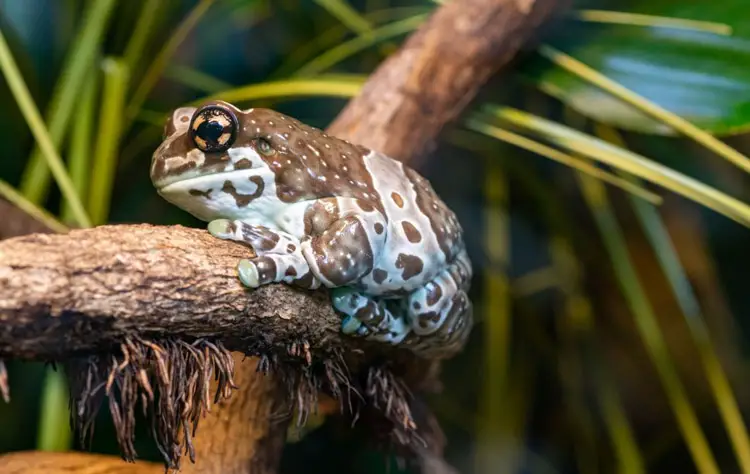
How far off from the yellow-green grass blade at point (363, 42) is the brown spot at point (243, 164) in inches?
28.6

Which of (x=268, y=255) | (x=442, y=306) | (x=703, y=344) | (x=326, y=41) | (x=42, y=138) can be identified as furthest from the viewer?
(x=326, y=41)

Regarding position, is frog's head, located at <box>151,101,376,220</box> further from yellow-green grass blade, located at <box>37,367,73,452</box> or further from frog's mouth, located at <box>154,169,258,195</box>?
yellow-green grass blade, located at <box>37,367,73,452</box>

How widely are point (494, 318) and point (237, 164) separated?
1071mm

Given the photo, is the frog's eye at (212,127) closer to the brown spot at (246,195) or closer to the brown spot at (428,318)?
the brown spot at (246,195)

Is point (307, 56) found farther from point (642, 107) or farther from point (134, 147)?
point (642, 107)

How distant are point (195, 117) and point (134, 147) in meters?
0.73

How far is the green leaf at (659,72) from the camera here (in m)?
1.17

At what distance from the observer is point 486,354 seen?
1.87 m

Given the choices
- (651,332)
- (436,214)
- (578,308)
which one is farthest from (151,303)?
(578,308)

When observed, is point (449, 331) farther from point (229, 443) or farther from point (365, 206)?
point (229, 443)

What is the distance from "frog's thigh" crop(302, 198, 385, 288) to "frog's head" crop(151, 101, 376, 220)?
40mm

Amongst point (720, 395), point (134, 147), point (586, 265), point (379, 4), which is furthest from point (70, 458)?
point (586, 265)

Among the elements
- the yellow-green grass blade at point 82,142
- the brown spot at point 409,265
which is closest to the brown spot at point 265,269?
the brown spot at point 409,265

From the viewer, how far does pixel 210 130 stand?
0.81 meters
